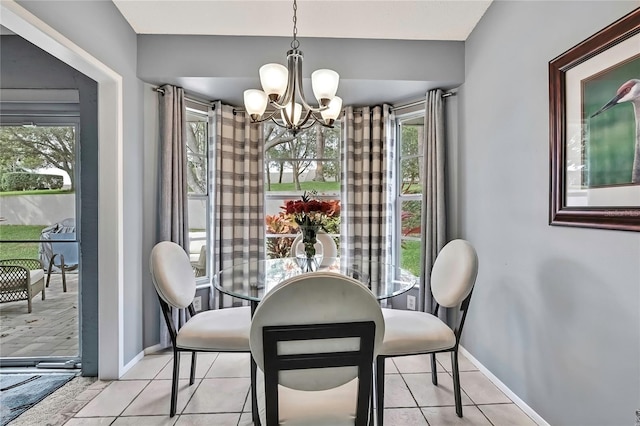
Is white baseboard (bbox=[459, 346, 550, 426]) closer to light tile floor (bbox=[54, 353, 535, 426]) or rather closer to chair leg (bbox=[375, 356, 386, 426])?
light tile floor (bbox=[54, 353, 535, 426])

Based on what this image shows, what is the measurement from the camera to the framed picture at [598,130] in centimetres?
126

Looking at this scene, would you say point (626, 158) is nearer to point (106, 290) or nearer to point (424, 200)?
point (424, 200)

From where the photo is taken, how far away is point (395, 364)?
2.48 metres

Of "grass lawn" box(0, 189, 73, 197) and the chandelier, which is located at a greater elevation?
the chandelier

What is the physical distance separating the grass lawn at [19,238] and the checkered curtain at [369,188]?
8.39ft

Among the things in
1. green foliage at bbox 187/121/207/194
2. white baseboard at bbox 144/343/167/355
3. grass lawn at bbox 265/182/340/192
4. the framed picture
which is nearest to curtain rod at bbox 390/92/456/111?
grass lawn at bbox 265/182/340/192

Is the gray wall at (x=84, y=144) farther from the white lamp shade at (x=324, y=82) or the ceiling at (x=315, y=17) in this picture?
the white lamp shade at (x=324, y=82)

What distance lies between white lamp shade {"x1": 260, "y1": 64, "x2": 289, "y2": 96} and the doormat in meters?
2.41

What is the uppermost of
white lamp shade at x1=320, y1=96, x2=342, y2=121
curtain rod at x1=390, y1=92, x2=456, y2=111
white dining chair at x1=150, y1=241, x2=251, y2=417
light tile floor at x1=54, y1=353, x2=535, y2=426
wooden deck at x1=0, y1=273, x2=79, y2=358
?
curtain rod at x1=390, y1=92, x2=456, y2=111

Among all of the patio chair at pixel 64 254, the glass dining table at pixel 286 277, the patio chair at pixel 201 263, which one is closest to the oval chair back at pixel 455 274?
the glass dining table at pixel 286 277

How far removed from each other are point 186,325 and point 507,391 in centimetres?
206

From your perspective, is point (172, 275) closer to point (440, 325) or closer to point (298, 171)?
point (440, 325)

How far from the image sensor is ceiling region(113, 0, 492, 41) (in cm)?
222

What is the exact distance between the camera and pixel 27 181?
2.40m
